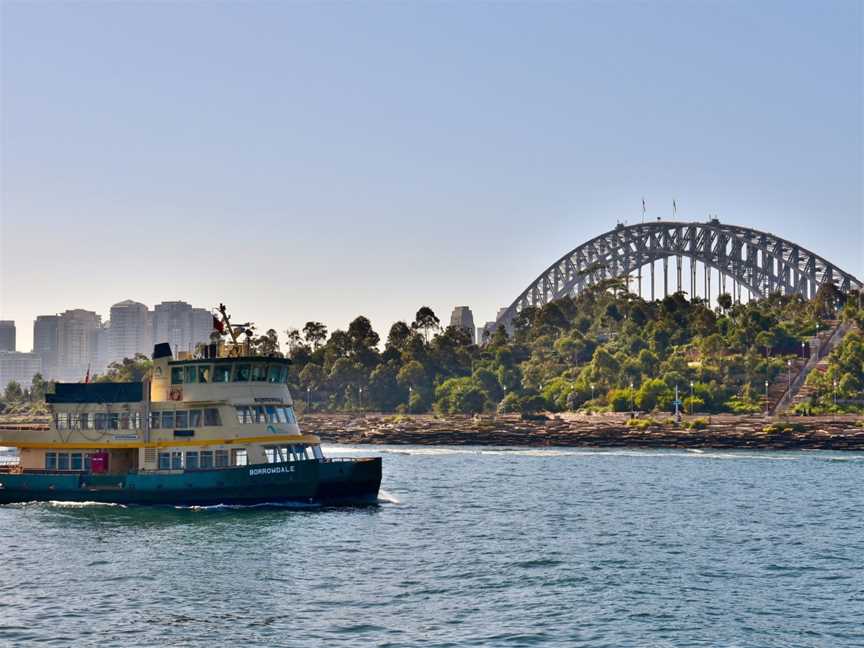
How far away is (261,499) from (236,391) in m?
6.21

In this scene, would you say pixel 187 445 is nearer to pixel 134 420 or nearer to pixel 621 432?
pixel 134 420

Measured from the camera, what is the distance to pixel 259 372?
71.9m

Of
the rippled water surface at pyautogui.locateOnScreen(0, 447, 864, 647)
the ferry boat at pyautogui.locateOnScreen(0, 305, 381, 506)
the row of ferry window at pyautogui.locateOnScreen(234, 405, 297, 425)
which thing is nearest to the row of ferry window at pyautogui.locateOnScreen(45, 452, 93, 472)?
the ferry boat at pyautogui.locateOnScreen(0, 305, 381, 506)

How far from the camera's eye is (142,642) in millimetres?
39281

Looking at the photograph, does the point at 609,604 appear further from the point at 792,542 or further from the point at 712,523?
the point at 712,523

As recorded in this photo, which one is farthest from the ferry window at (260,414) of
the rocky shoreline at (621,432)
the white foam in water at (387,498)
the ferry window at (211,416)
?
the rocky shoreline at (621,432)

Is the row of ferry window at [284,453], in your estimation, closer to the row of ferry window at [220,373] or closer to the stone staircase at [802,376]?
→ the row of ferry window at [220,373]

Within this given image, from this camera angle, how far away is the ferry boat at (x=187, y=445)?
69.9 meters

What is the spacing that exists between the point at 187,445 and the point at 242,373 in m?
→ 5.03

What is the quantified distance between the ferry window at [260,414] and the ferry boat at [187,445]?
0.08 m

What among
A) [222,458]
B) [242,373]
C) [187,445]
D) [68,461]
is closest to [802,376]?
[242,373]

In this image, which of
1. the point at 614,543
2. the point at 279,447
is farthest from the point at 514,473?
the point at 614,543

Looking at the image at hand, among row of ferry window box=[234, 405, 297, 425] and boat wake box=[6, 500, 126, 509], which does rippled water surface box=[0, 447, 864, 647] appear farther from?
row of ferry window box=[234, 405, 297, 425]

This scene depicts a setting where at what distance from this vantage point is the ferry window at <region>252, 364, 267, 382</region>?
71.7 metres
